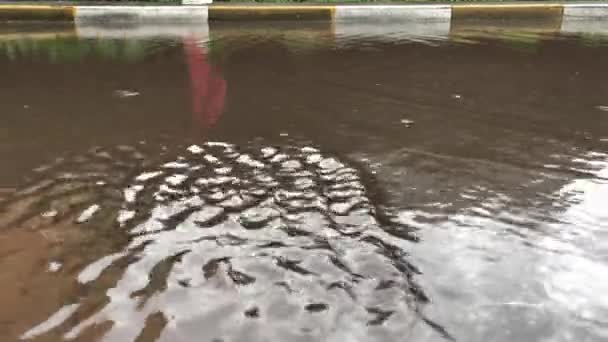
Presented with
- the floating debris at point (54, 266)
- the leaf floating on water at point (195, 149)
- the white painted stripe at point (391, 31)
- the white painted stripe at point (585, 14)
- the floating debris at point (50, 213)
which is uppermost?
the white painted stripe at point (585, 14)

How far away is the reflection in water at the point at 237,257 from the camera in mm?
2447

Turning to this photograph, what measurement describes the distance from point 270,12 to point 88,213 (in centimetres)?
654

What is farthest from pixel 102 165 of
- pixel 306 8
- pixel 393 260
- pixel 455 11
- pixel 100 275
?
pixel 455 11

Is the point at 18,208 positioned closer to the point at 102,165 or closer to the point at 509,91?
the point at 102,165

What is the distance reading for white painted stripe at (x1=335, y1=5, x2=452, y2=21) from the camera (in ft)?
30.2

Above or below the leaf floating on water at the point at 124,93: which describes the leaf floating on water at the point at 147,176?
below

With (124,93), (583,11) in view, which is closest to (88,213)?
(124,93)

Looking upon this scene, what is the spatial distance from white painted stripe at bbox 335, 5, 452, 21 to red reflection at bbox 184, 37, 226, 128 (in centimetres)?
295

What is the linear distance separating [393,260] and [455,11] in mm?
7338

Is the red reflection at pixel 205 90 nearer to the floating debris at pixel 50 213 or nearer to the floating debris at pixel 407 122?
the floating debris at pixel 407 122

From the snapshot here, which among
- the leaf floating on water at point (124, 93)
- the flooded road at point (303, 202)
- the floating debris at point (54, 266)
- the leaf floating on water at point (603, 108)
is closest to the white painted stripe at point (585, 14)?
the flooded road at point (303, 202)

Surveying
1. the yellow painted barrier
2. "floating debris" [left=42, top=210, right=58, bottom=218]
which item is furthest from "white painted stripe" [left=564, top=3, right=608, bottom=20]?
"floating debris" [left=42, top=210, right=58, bottom=218]

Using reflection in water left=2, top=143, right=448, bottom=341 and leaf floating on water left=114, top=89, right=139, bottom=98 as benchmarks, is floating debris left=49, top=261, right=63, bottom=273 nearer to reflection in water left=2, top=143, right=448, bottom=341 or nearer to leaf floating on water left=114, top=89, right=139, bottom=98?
reflection in water left=2, top=143, right=448, bottom=341

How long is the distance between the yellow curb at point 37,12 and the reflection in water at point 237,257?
586 cm
